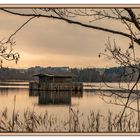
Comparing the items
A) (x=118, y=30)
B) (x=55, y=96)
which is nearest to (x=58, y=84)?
(x=55, y=96)

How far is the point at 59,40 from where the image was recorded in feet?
32.0

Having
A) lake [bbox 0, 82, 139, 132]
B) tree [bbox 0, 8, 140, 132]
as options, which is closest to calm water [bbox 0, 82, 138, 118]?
lake [bbox 0, 82, 139, 132]

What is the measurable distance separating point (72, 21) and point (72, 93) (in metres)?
0.47

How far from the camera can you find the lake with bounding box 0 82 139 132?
31.6 feet

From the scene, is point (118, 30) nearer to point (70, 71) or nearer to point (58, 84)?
point (70, 71)

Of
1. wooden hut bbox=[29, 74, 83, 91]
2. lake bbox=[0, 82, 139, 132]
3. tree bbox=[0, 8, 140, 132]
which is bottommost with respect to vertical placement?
lake bbox=[0, 82, 139, 132]

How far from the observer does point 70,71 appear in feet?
31.7

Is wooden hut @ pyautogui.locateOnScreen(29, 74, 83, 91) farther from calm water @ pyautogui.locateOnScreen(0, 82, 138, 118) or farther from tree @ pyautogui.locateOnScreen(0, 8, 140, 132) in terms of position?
tree @ pyautogui.locateOnScreen(0, 8, 140, 132)

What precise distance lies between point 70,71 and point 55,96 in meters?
0.19

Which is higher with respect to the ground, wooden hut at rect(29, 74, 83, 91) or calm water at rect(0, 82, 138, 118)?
wooden hut at rect(29, 74, 83, 91)

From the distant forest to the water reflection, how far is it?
0.35 ft
